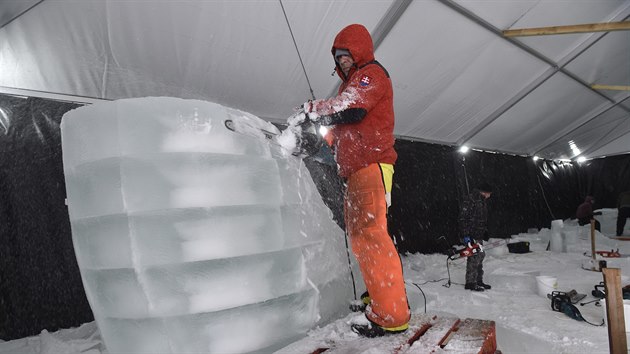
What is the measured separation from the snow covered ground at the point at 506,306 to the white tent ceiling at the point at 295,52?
2.05m

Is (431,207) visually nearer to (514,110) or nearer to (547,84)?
(514,110)

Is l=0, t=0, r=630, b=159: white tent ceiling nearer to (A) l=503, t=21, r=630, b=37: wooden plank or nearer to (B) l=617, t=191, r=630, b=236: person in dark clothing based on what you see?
(A) l=503, t=21, r=630, b=37: wooden plank

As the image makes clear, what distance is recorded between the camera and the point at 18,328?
2598 mm

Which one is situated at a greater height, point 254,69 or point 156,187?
point 254,69

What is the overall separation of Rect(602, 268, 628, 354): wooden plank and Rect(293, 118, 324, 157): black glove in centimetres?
145

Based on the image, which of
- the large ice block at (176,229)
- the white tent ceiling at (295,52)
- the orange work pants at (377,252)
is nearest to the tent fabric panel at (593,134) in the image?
the white tent ceiling at (295,52)

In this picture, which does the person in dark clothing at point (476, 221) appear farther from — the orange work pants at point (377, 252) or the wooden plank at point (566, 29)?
the orange work pants at point (377, 252)

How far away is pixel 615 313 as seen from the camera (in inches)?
56.6

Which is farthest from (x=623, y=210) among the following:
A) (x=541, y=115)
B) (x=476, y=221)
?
(x=476, y=221)

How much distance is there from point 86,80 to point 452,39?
3824 mm

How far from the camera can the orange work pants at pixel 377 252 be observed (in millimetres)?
1717

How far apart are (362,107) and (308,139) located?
0.34 metres

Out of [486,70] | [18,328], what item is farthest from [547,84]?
[18,328]

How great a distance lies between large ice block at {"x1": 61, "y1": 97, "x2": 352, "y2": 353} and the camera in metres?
1.46
